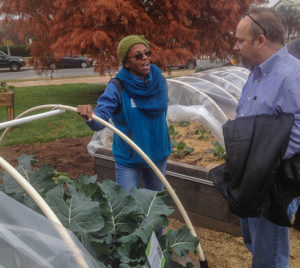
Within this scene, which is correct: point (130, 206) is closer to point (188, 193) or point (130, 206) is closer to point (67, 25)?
point (188, 193)

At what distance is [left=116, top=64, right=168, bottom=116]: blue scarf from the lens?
Result: 7.55 ft

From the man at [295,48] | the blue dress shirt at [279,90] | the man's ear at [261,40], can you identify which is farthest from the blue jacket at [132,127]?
the man at [295,48]

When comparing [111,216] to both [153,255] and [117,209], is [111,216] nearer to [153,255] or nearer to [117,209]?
[117,209]

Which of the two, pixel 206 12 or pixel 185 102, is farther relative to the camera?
pixel 206 12

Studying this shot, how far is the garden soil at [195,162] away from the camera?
272 centimetres

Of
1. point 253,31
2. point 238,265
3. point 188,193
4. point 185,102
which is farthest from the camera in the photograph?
point 185,102

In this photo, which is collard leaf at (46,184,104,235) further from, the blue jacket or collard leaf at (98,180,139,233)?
the blue jacket

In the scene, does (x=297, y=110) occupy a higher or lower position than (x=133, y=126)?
higher

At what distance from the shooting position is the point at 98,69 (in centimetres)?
768

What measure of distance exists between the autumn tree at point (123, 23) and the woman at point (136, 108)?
4438mm

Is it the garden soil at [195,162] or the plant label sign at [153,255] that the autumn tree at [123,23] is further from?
the plant label sign at [153,255]

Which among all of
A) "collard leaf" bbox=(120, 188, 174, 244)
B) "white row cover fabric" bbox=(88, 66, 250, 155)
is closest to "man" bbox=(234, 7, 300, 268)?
"collard leaf" bbox=(120, 188, 174, 244)

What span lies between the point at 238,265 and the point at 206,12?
262 inches

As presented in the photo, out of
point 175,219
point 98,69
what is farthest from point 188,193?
point 98,69
